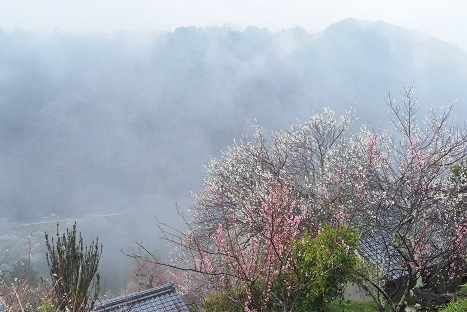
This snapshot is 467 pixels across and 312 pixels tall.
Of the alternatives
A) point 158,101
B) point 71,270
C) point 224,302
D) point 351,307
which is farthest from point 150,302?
point 158,101

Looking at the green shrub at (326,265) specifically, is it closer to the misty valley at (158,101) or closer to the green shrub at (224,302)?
the green shrub at (224,302)

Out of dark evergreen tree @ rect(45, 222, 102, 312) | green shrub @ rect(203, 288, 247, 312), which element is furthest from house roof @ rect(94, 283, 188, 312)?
dark evergreen tree @ rect(45, 222, 102, 312)

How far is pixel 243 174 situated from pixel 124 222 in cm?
5120

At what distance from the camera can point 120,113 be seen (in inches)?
Result: 4326

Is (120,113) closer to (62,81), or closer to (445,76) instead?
(62,81)

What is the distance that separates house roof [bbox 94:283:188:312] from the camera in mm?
11602

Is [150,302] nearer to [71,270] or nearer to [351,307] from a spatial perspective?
[71,270]

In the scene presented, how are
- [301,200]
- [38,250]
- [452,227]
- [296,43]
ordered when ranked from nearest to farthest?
[452,227] < [301,200] < [38,250] < [296,43]

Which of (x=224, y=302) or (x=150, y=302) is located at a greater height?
(x=150, y=302)

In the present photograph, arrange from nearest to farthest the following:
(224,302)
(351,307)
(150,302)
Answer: (224,302) → (150,302) → (351,307)

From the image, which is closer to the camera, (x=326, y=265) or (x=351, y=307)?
(x=326, y=265)

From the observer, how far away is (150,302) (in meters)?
12.1

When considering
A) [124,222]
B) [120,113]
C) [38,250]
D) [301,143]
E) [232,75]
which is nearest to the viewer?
[301,143]

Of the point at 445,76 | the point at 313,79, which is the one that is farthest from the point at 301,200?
the point at 445,76
